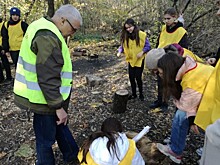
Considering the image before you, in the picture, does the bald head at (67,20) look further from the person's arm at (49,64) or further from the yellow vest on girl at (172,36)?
the yellow vest on girl at (172,36)

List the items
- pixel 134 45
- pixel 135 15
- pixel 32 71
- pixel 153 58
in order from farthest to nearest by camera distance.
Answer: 1. pixel 135 15
2. pixel 134 45
3. pixel 153 58
4. pixel 32 71

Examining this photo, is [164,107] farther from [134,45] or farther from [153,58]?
[153,58]

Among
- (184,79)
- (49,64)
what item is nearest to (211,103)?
A: (184,79)

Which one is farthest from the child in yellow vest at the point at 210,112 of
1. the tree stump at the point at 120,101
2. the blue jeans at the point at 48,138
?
the tree stump at the point at 120,101

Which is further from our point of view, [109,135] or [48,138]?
[48,138]

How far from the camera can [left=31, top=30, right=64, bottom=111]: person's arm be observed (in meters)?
2.23

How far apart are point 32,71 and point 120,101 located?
86.6 inches

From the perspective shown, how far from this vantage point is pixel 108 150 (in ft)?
7.31

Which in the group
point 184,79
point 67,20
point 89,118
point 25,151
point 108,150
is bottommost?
point 25,151

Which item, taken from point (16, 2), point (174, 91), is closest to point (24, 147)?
point (174, 91)

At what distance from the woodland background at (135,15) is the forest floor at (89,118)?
176 cm

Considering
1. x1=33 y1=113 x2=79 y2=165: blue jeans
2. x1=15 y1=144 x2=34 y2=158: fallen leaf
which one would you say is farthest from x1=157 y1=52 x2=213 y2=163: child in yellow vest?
x1=15 y1=144 x2=34 y2=158: fallen leaf

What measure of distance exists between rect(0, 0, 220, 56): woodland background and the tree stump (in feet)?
9.79

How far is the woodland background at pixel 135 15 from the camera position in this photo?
257 inches
